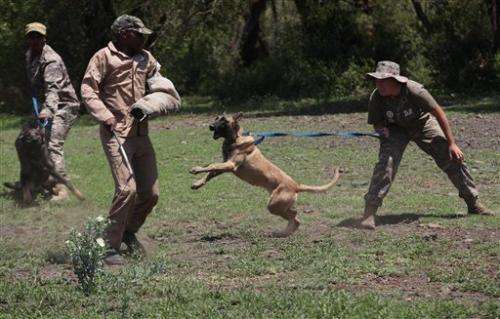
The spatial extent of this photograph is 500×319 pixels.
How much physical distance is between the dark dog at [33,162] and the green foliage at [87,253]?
15.8ft

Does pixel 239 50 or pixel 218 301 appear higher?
pixel 218 301

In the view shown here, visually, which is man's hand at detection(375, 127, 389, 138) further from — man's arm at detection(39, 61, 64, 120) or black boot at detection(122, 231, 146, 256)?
man's arm at detection(39, 61, 64, 120)

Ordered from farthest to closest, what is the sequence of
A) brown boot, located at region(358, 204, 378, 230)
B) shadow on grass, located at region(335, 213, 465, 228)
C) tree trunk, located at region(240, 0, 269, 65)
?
tree trunk, located at region(240, 0, 269, 65) < shadow on grass, located at region(335, 213, 465, 228) < brown boot, located at region(358, 204, 378, 230)

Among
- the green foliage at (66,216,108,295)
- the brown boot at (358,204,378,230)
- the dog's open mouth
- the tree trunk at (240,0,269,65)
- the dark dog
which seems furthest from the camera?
the tree trunk at (240,0,269,65)

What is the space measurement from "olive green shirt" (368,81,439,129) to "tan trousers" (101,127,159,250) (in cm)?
233

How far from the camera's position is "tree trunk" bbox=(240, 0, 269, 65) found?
1113 inches

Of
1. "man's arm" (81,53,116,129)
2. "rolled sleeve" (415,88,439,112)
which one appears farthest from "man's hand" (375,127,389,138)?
"man's arm" (81,53,116,129)

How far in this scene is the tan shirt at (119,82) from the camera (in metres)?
7.72

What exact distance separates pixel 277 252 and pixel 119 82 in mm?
1977

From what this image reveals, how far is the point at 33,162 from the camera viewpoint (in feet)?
37.2

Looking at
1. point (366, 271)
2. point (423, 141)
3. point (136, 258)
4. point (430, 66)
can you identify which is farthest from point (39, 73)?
point (430, 66)

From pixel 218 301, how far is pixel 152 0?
20.0 m

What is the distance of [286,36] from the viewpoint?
2750cm

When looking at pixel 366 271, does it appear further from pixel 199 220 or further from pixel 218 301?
pixel 199 220
